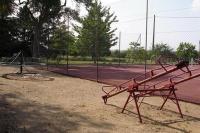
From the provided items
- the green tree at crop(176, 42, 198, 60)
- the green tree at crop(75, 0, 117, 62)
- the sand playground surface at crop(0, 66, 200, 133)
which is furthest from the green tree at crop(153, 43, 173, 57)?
the sand playground surface at crop(0, 66, 200, 133)

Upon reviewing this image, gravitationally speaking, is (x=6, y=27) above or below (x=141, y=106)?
above

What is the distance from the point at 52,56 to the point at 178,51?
18401 millimetres

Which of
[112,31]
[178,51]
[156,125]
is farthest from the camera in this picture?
[112,31]

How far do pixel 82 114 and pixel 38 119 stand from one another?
1231 mm

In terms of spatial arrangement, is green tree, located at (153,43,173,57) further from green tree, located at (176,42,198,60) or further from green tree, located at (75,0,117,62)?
green tree, located at (75,0,117,62)

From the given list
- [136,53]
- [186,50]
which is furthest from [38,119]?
[136,53]

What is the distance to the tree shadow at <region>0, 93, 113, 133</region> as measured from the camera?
759cm

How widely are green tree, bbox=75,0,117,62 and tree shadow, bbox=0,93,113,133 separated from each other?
34974 mm

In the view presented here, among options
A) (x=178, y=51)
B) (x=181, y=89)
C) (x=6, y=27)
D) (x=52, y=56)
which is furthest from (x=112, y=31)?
(x=181, y=89)

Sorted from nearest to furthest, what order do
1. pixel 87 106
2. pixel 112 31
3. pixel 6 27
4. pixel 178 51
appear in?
pixel 87 106 < pixel 178 51 < pixel 6 27 < pixel 112 31

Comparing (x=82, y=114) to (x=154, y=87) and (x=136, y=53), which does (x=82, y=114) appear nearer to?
(x=154, y=87)

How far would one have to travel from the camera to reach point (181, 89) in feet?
50.0

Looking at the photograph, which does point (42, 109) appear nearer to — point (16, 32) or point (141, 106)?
point (141, 106)

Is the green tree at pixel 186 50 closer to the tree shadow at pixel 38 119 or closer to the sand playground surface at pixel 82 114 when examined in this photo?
the sand playground surface at pixel 82 114
